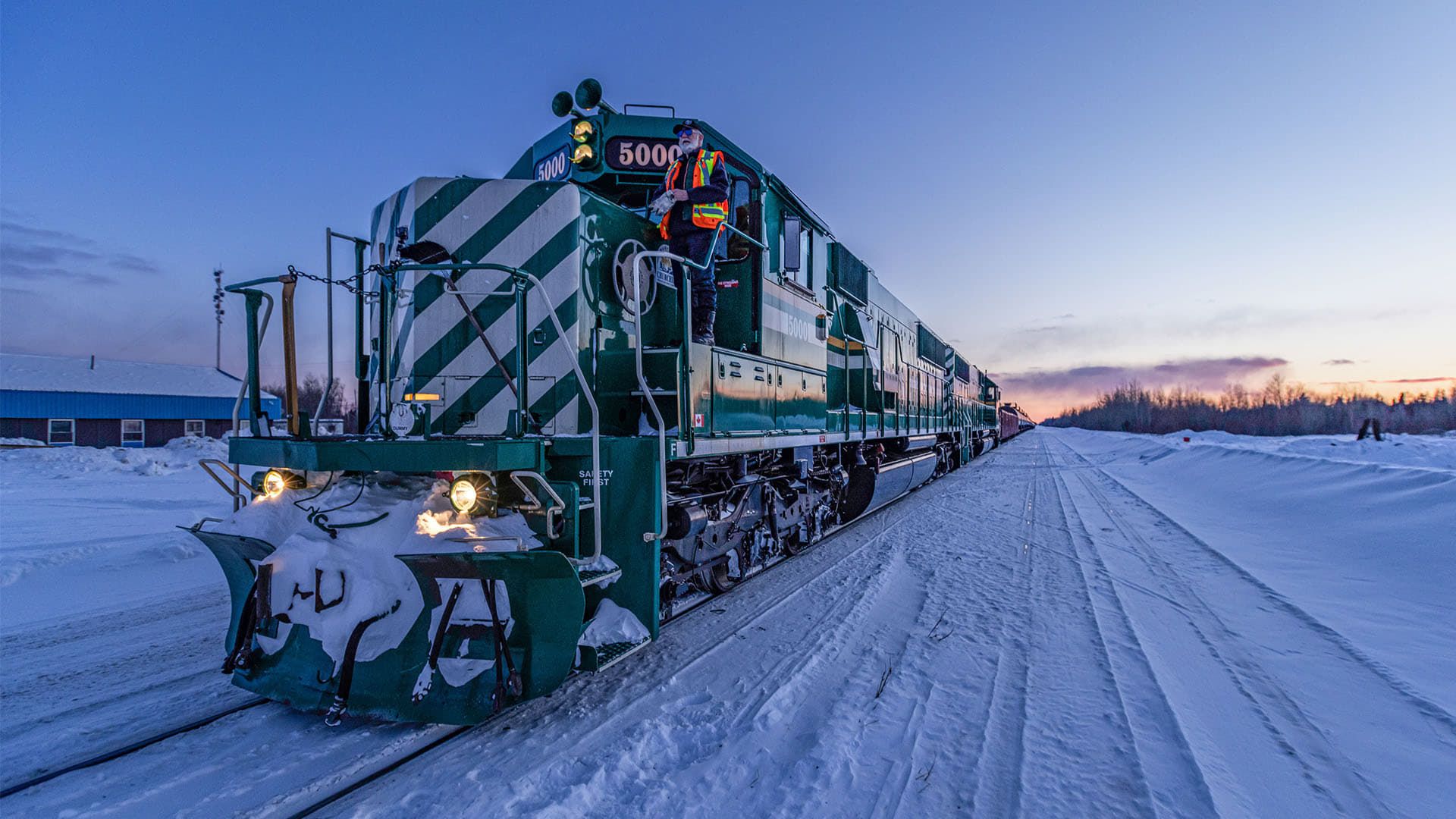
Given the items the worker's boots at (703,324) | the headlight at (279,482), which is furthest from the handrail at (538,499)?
the worker's boots at (703,324)

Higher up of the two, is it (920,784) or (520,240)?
(520,240)

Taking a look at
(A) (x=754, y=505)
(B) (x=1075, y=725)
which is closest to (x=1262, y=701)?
(B) (x=1075, y=725)

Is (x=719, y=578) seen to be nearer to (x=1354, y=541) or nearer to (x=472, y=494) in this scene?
(x=472, y=494)

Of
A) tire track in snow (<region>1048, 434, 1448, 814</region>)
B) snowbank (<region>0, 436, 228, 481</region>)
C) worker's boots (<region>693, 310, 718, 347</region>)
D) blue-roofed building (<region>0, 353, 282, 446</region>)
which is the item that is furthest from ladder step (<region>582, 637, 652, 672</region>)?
blue-roofed building (<region>0, 353, 282, 446</region>)

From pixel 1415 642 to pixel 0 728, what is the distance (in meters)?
8.13

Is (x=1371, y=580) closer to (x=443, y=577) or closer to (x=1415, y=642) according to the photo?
(x=1415, y=642)

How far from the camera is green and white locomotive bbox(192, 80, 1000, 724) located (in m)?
3.17

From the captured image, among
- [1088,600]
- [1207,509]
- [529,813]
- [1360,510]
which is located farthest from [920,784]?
[1207,509]

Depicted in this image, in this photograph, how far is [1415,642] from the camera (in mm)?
4250

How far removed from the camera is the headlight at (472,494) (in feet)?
11.0

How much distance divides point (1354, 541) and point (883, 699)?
22.6 feet

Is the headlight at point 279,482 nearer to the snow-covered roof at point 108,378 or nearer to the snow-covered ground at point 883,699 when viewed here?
the snow-covered ground at point 883,699

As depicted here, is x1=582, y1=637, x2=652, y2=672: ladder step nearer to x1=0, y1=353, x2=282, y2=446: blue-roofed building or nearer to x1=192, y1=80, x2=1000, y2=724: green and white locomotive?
x1=192, y1=80, x2=1000, y2=724: green and white locomotive

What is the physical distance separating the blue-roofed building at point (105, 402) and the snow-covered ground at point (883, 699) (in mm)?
29427
